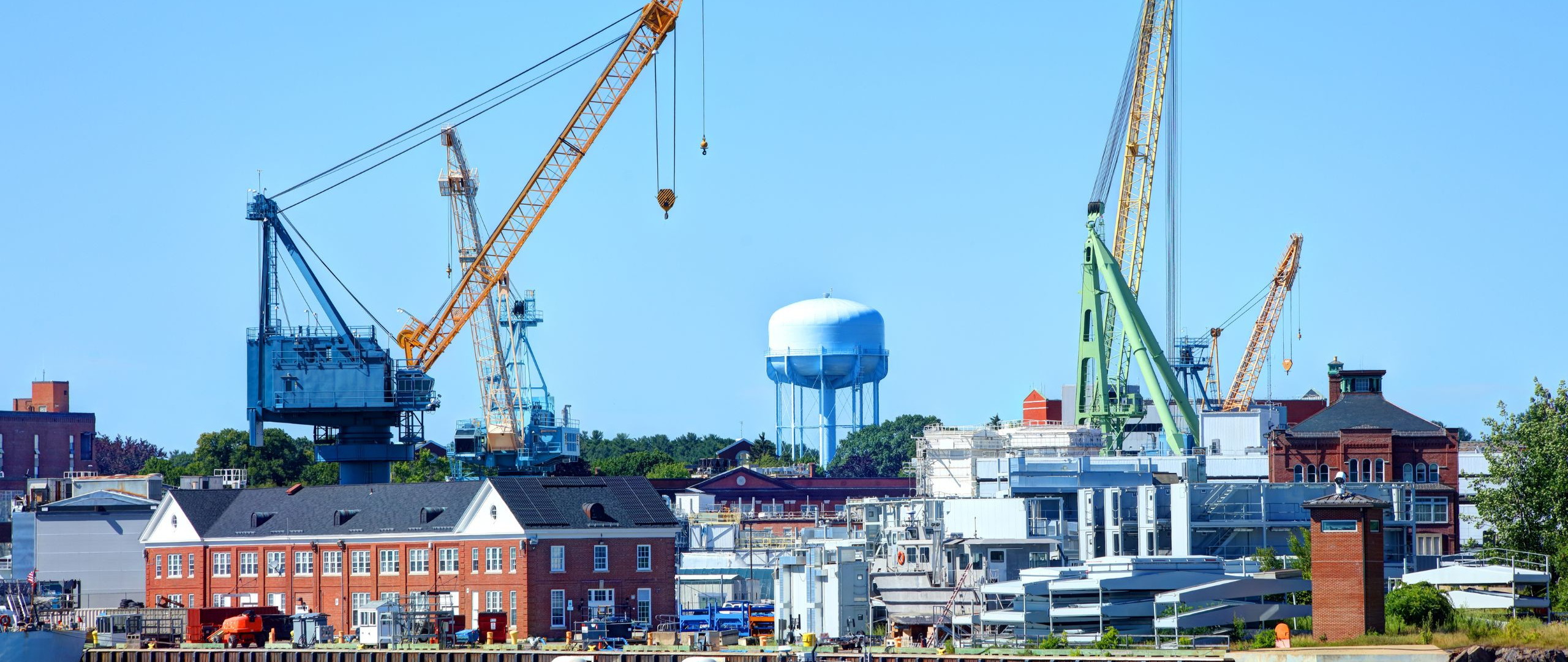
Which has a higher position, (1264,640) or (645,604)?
(1264,640)

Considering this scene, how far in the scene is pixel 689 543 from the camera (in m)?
134

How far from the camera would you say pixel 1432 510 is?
4208 inches

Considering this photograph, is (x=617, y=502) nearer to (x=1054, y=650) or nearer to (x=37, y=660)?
(x=37, y=660)

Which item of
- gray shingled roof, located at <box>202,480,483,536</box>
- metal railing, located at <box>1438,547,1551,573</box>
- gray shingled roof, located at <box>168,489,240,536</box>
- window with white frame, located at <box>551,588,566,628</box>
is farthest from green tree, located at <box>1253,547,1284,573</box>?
gray shingled roof, located at <box>168,489,240,536</box>

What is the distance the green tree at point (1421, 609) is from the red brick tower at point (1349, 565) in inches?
62.2

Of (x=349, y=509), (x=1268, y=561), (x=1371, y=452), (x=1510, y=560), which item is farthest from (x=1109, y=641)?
(x=1371, y=452)

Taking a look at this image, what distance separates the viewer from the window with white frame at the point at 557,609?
89.2m

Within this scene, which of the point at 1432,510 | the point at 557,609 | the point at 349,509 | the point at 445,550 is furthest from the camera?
the point at 1432,510

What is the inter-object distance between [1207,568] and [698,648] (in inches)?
758

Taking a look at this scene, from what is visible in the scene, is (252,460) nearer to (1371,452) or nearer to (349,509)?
(349,509)

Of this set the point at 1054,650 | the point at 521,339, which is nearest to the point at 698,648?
the point at 1054,650

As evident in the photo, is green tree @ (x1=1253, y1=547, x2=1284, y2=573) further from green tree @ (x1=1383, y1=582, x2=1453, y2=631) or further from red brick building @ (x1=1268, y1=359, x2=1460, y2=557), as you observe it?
red brick building @ (x1=1268, y1=359, x2=1460, y2=557)

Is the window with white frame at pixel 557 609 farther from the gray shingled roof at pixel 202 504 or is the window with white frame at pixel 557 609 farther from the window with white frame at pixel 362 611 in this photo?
the gray shingled roof at pixel 202 504

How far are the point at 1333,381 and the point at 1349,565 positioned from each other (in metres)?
70.4
